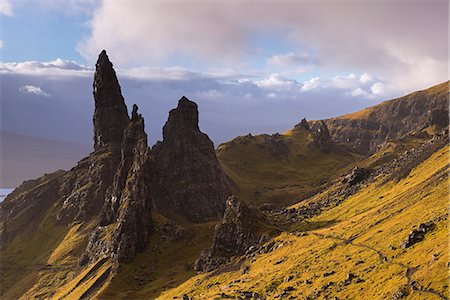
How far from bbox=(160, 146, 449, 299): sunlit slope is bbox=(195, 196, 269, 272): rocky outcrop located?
28.0 ft

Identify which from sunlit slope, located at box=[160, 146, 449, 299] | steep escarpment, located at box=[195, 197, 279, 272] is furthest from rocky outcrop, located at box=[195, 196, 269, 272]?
sunlit slope, located at box=[160, 146, 449, 299]

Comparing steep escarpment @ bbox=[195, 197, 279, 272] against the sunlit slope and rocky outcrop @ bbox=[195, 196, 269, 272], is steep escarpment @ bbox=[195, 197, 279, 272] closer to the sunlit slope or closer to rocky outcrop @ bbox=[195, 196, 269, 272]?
rocky outcrop @ bbox=[195, 196, 269, 272]

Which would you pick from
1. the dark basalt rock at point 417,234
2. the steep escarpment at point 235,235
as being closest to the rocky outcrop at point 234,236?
the steep escarpment at point 235,235

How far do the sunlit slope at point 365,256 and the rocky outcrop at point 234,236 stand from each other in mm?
8533

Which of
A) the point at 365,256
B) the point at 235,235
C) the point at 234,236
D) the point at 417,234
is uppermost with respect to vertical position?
the point at 235,235

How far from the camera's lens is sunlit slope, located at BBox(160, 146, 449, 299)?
94812mm

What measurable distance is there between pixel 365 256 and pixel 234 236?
227 feet

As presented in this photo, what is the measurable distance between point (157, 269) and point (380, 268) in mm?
114650

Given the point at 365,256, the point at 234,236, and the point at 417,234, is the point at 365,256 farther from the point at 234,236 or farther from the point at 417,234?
the point at 234,236

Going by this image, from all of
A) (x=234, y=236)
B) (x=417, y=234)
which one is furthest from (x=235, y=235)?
(x=417, y=234)

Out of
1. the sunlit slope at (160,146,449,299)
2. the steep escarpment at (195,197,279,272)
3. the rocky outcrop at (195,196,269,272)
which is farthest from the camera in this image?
the rocky outcrop at (195,196,269,272)

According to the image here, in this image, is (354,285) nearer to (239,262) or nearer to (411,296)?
(411,296)

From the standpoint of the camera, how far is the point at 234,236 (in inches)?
7087

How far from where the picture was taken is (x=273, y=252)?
162 meters
